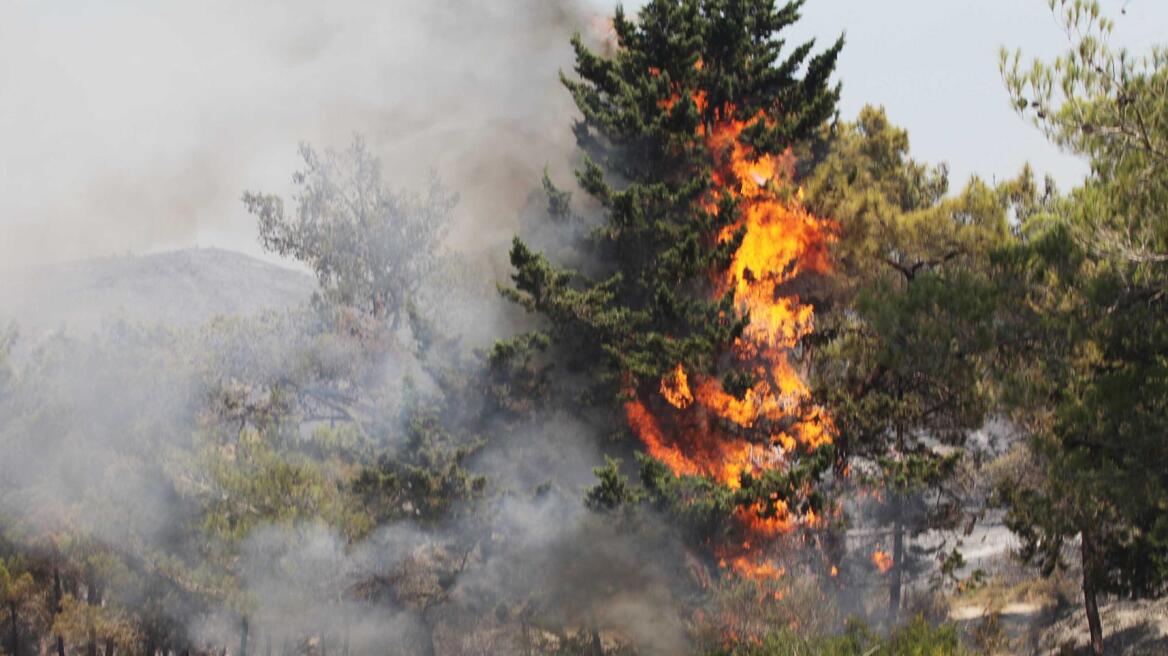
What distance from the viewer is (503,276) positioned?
27.9 metres

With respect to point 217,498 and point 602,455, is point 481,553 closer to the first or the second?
point 602,455

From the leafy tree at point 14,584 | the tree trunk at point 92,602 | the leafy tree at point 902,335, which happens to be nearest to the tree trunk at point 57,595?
the leafy tree at point 14,584

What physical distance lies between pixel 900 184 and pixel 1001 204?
5.28 meters

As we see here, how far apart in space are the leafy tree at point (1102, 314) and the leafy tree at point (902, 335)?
39.4 inches

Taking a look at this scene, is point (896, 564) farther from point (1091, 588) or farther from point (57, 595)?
point (57, 595)

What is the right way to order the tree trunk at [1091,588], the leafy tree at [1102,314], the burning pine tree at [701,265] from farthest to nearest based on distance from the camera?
the burning pine tree at [701,265], the tree trunk at [1091,588], the leafy tree at [1102,314]

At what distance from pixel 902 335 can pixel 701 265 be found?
22.5 ft

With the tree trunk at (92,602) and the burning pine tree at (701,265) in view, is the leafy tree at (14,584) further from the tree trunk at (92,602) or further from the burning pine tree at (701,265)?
the burning pine tree at (701,265)

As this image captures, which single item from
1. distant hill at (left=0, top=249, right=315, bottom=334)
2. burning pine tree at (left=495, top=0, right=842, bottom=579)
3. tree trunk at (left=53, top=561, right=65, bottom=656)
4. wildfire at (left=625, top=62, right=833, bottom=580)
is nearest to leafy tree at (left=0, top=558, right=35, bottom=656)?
tree trunk at (left=53, top=561, right=65, bottom=656)

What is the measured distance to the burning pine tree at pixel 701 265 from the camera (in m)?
21.2

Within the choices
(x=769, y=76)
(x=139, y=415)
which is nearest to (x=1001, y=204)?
(x=769, y=76)

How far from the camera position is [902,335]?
15.7 meters

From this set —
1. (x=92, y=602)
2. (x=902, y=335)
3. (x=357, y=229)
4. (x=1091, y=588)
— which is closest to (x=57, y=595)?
(x=92, y=602)

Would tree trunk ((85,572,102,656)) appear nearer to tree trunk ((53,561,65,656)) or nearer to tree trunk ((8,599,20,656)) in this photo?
tree trunk ((53,561,65,656))
